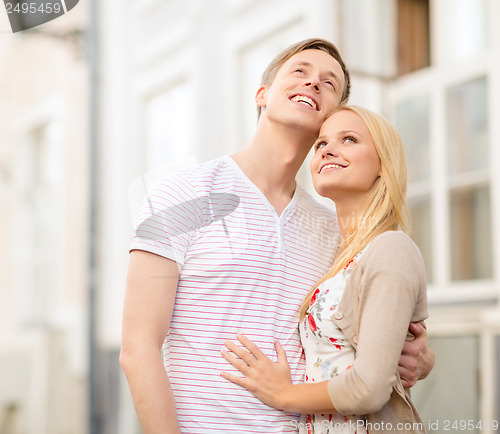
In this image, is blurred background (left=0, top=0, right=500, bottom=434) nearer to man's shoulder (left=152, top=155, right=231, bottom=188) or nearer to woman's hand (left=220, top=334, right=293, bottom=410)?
man's shoulder (left=152, top=155, right=231, bottom=188)

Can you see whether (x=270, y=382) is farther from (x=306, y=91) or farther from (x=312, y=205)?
(x=306, y=91)

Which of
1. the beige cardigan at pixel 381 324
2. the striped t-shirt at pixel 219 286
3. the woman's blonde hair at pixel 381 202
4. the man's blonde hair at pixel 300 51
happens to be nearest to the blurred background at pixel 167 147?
the striped t-shirt at pixel 219 286

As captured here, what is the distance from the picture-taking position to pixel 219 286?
4.12 feet

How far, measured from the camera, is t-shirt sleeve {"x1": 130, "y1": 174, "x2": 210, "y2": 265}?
3.98 feet

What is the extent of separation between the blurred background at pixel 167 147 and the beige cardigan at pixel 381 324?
42cm

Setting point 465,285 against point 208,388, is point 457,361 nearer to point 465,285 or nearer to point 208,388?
point 465,285

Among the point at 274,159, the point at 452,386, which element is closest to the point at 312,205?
the point at 274,159

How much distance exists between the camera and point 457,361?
257 centimetres

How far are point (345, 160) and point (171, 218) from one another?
321 millimetres

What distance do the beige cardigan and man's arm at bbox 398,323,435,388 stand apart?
0.03m

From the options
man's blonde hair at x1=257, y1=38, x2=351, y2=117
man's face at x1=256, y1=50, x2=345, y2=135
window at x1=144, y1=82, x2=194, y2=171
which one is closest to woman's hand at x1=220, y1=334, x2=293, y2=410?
man's face at x1=256, y1=50, x2=345, y2=135

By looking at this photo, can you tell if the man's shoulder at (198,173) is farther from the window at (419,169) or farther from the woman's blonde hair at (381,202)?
the window at (419,169)

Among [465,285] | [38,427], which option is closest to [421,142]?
[465,285]

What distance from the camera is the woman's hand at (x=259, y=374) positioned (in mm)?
1211
